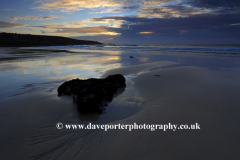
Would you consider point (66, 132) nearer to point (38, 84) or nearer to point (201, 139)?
point (201, 139)

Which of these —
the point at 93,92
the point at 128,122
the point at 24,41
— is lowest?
the point at 128,122

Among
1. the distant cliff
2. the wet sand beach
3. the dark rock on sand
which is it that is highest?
the distant cliff

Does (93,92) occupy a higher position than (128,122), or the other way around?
(93,92)

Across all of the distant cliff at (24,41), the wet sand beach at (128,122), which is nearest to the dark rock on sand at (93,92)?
the wet sand beach at (128,122)

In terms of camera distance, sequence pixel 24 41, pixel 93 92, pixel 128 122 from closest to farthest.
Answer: pixel 128 122, pixel 93 92, pixel 24 41

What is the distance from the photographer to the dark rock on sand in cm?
338

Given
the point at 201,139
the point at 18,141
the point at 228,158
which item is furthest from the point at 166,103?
the point at 18,141

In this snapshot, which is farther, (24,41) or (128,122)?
(24,41)

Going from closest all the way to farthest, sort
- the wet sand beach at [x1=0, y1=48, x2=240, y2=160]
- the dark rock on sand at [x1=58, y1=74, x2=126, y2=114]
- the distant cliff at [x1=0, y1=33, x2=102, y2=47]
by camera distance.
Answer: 1. the wet sand beach at [x1=0, y1=48, x2=240, y2=160]
2. the dark rock on sand at [x1=58, y1=74, x2=126, y2=114]
3. the distant cliff at [x1=0, y1=33, x2=102, y2=47]

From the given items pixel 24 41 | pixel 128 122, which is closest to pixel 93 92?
pixel 128 122

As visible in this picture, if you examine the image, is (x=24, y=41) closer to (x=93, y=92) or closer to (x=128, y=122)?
(x=93, y=92)

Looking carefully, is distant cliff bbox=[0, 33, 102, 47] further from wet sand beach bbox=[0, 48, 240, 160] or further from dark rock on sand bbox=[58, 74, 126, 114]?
wet sand beach bbox=[0, 48, 240, 160]

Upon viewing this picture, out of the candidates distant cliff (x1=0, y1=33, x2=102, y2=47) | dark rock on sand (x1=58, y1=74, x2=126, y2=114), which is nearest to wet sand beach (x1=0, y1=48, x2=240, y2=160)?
dark rock on sand (x1=58, y1=74, x2=126, y2=114)

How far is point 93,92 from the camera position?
3.86m
